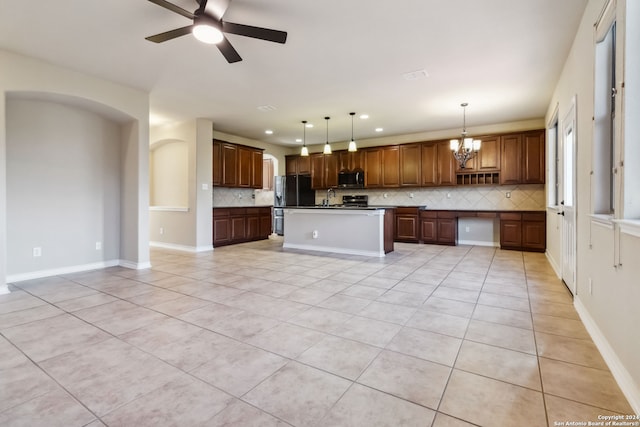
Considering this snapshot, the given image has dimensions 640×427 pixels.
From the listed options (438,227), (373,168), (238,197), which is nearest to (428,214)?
(438,227)

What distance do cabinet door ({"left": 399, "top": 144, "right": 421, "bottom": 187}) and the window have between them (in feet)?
16.6

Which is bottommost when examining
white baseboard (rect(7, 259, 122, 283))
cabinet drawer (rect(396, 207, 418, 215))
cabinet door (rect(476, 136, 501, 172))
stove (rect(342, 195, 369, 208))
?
white baseboard (rect(7, 259, 122, 283))

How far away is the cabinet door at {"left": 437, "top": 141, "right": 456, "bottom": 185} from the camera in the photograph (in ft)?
22.8

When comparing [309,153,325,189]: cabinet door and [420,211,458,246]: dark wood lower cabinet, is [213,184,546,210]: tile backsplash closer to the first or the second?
[309,153,325,189]: cabinet door

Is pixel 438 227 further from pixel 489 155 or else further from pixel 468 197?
pixel 489 155

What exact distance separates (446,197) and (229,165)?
5184 mm

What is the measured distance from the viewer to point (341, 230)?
5938 millimetres

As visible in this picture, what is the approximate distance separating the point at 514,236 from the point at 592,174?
4.30 metres

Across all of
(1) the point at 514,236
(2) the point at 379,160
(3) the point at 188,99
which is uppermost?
(3) the point at 188,99

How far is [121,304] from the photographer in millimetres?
3035

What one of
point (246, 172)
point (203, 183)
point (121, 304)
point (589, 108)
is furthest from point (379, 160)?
point (121, 304)

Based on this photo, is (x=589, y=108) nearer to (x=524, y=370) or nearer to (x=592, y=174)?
(x=592, y=174)

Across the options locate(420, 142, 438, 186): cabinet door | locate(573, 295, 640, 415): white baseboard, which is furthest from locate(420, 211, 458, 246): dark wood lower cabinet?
locate(573, 295, 640, 415): white baseboard

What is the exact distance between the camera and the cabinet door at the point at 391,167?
7641 millimetres
